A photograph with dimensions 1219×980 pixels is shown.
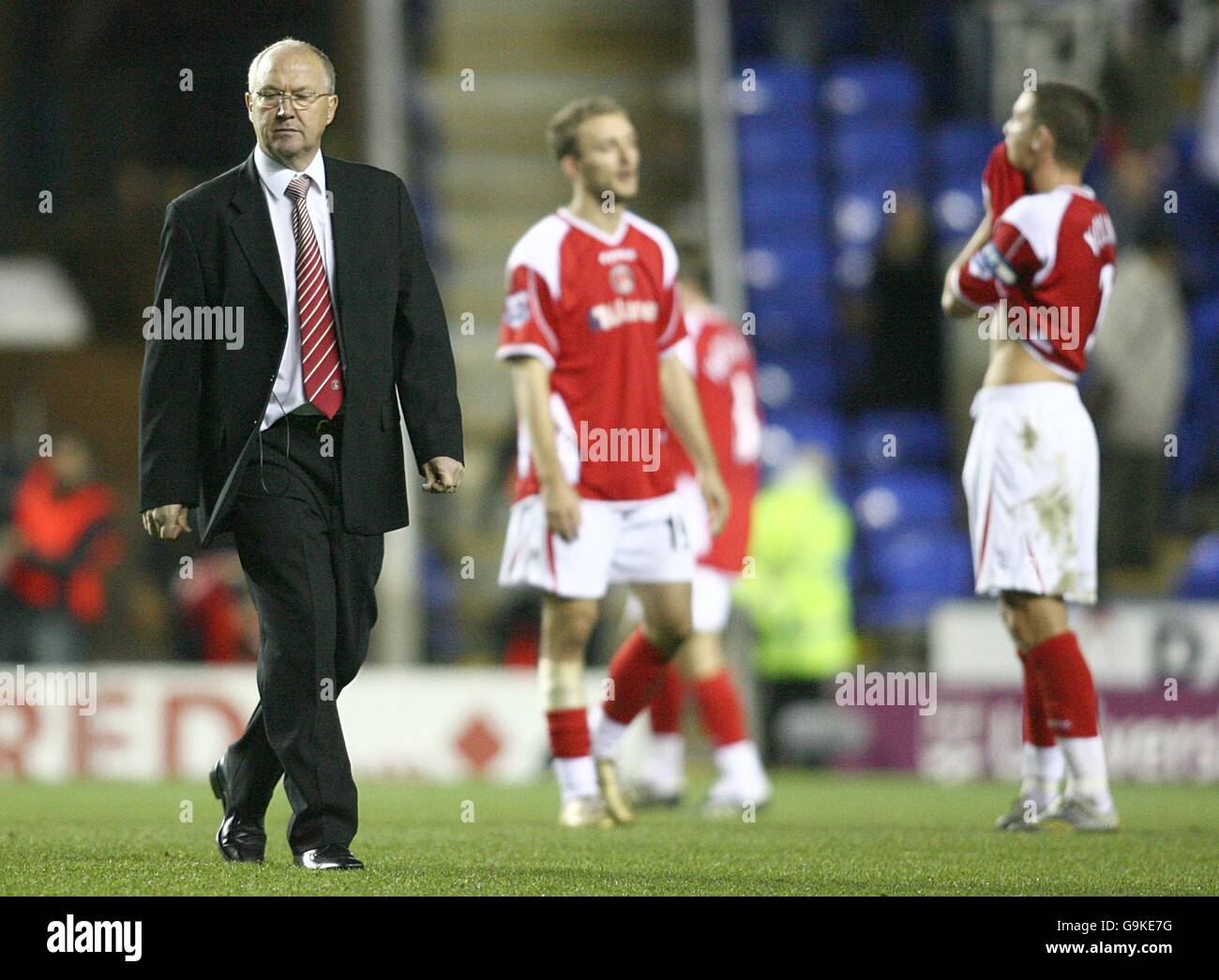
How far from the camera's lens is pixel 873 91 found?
18.0 m

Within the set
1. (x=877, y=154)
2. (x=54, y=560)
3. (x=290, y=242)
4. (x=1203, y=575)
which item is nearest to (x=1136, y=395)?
(x=1203, y=575)

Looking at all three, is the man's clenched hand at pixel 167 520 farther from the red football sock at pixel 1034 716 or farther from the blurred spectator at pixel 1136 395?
the blurred spectator at pixel 1136 395

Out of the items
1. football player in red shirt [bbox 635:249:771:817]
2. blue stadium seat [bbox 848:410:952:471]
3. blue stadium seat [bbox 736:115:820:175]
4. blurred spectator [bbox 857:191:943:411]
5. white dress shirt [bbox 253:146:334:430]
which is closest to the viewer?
white dress shirt [bbox 253:146:334:430]

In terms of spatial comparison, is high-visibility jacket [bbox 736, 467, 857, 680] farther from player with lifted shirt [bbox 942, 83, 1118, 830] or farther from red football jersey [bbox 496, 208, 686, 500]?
player with lifted shirt [bbox 942, 83, 1118, 830]

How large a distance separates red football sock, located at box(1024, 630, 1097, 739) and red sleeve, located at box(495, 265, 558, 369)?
1.86 meters

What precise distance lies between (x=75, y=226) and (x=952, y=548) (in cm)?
750

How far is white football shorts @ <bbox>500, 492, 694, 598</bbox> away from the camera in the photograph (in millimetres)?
7324

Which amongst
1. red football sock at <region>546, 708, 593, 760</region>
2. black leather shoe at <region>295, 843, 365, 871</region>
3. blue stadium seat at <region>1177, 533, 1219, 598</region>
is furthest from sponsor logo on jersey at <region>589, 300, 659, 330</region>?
blue stadium seat at <region>1177, 533, 1219, 598</region>

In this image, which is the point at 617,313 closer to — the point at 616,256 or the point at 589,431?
the point at 616,256

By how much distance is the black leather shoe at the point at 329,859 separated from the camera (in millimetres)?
5531

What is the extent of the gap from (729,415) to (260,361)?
4.24m

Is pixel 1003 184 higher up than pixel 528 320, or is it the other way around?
pixel 1003 184

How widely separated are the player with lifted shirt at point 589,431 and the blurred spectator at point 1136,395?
6.53m
